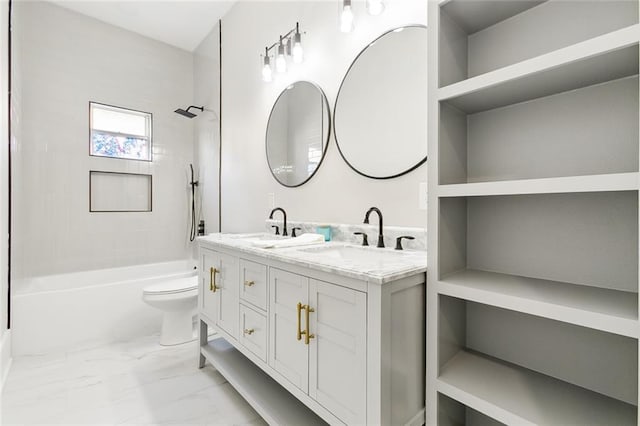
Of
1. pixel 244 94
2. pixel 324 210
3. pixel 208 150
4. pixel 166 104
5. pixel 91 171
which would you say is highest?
pixel 166 104

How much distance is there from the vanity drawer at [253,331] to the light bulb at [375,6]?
1.52 metres

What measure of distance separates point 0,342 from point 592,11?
3374mm

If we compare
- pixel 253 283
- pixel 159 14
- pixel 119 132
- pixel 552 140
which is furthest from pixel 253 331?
pixel 159 14

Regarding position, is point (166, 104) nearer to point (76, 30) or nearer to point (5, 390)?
point (76, 30)

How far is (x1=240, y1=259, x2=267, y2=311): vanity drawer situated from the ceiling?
8.58 ft

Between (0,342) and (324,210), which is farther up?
(324,210)

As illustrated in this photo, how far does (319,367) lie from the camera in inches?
43.4

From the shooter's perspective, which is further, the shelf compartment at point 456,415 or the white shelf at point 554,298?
the shelf compartment at point 456,415

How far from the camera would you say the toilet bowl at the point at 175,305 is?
235 centimetres

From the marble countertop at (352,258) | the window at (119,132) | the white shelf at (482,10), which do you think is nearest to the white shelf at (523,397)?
the marble countertop at (352,258)

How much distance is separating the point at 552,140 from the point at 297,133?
149 centimetres

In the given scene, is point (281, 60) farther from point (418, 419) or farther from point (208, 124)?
point (418, 419)

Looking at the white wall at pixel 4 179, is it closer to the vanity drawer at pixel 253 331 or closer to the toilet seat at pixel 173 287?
the toilet seat at pixel 173 287

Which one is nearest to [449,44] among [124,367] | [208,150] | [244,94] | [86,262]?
[244,94]
